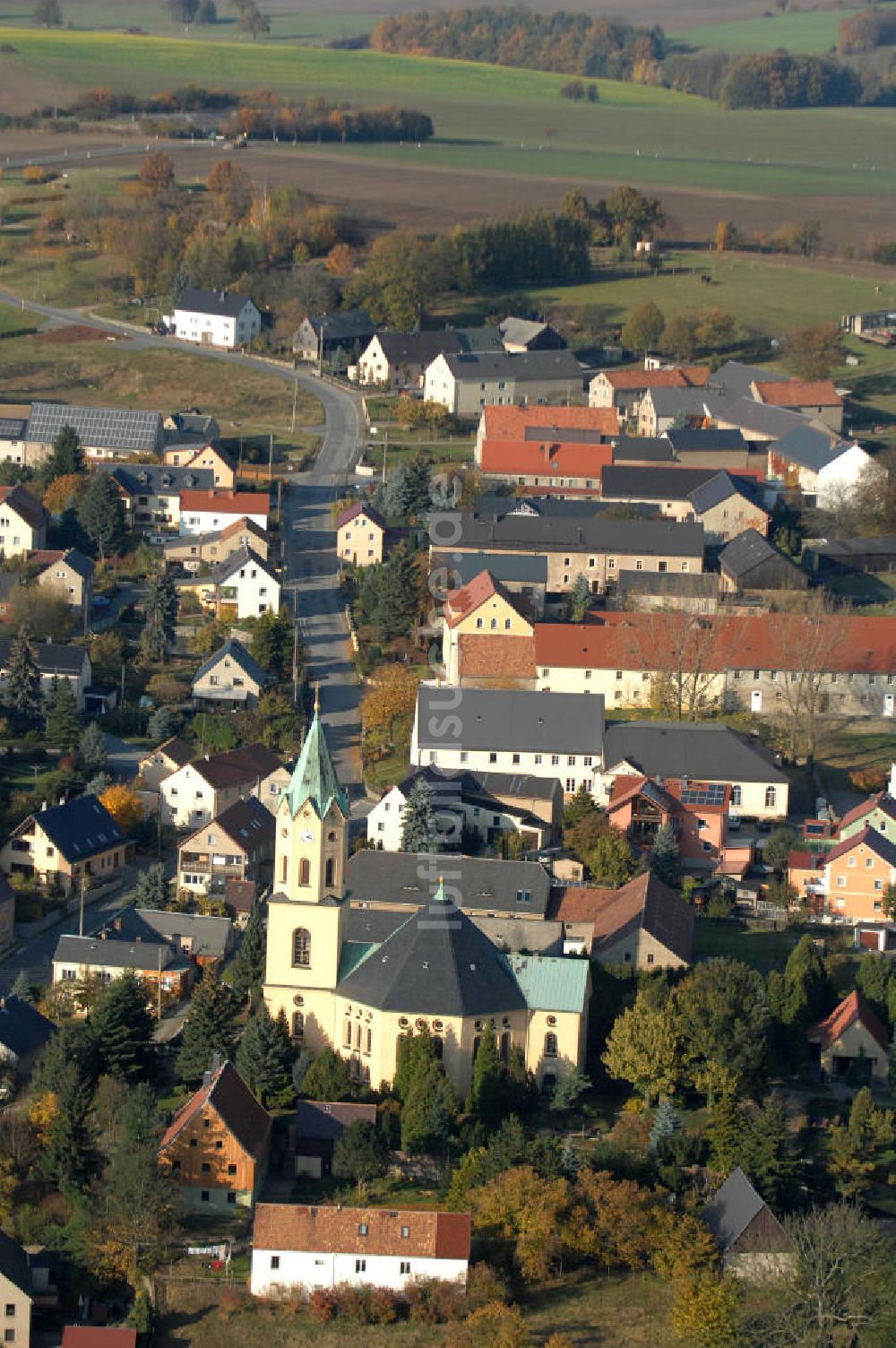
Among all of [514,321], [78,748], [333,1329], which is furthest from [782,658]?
[514,321]

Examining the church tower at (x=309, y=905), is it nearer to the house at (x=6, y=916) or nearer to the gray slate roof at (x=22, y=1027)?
the gray slate roof at (x=22, y=1027)

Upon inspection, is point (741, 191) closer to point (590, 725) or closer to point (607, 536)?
point (607, 536)

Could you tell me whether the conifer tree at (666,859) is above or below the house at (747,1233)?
below

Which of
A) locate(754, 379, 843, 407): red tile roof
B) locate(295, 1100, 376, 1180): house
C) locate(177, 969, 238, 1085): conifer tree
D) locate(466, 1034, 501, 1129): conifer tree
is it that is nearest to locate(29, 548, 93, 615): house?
locate(177, 969, 238, 1085): conifer tree

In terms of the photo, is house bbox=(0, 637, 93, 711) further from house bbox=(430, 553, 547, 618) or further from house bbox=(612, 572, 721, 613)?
house bbox=(612, 572, 721, 613)

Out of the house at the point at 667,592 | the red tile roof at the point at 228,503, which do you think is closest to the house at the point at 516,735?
the house at the point at 667,592

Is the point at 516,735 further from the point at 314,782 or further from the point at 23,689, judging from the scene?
the point at 314,782
